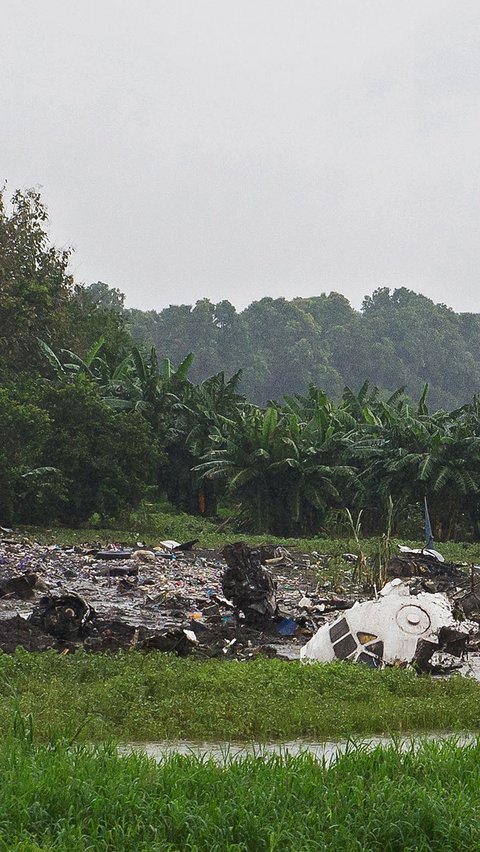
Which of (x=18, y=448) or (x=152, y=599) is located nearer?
(x=152, y=599)

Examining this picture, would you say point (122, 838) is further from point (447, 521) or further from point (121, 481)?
point (447, 521)

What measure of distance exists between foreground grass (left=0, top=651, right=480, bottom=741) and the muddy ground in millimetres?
1344

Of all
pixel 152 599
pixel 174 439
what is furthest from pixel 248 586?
pixel 174 439

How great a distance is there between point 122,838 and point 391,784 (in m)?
1.36

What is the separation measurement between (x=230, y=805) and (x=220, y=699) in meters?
2.99

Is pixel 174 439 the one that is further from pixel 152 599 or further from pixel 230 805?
pixel 230 805

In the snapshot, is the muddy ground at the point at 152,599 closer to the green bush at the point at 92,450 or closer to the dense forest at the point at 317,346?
the green bush at the point at 92,450

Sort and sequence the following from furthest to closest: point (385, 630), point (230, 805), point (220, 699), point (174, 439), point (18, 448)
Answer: point (174, 439), point (18, 448), point (385, 630), point (220, 699), point (230, 805)

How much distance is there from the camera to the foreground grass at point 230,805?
15.3ft

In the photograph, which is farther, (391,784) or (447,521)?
(447,521)

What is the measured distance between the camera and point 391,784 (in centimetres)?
519

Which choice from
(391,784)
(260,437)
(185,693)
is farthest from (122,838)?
(260,437)

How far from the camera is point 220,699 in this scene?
789 cm

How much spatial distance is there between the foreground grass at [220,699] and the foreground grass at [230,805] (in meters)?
1.19
